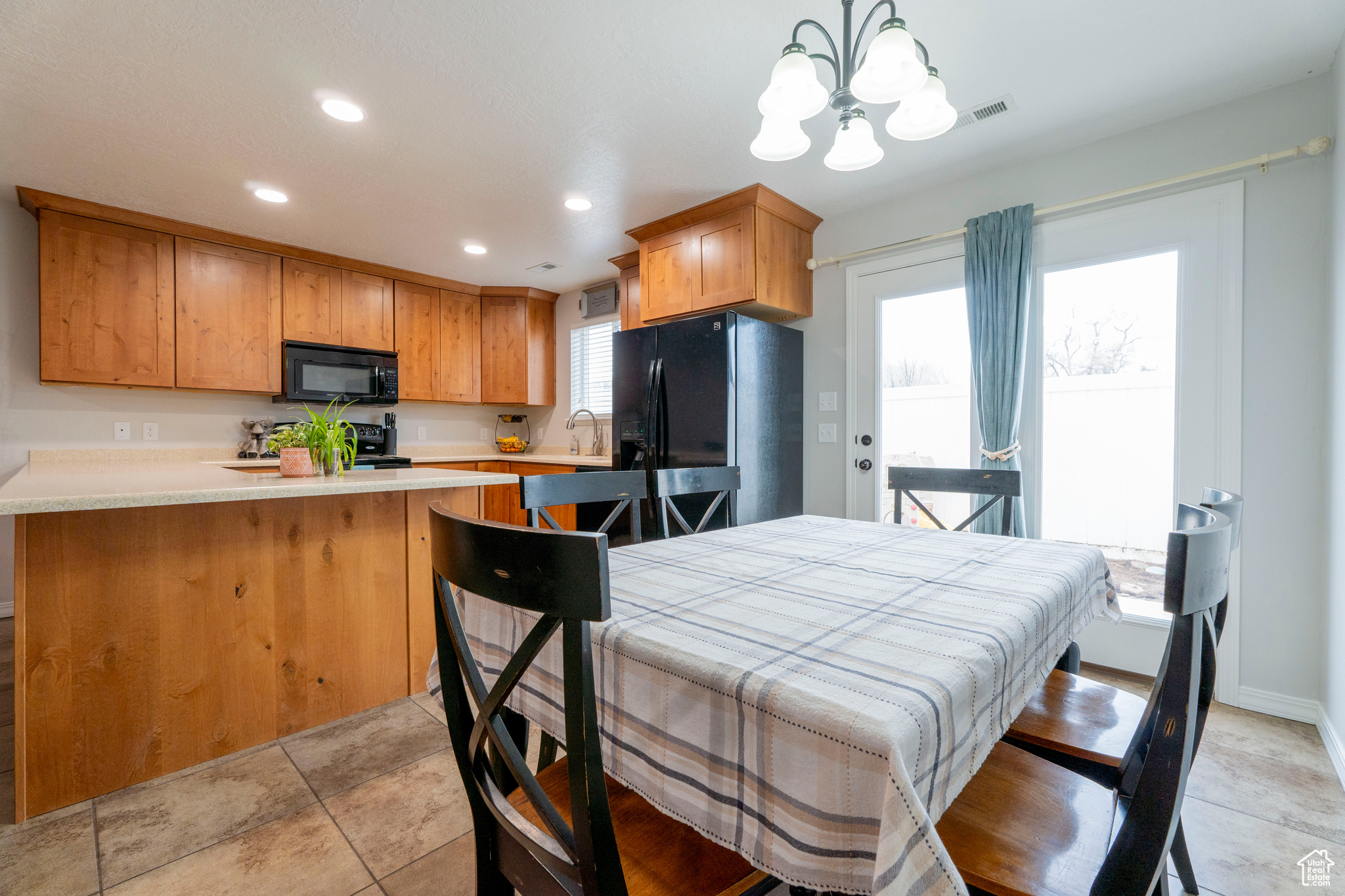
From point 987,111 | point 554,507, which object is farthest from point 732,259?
point 554,507

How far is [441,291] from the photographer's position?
15.5ft

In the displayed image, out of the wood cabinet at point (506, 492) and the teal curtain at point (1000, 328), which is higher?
the teal curtain at point (1000, 328)

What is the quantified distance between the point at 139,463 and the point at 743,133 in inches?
159

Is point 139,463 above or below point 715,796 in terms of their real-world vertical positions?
above

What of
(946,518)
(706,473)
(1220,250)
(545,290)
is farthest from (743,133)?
(545,290)

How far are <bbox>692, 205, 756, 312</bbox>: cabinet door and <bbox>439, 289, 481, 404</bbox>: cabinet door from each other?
7.99 ft

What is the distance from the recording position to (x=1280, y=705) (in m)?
2.11

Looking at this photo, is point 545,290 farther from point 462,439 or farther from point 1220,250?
point 1220,250

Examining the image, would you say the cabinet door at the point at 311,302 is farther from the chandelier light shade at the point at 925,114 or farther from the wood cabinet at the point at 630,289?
the chandelier light shade at the point at 925,114

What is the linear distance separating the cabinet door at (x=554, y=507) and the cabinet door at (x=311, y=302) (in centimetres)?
161

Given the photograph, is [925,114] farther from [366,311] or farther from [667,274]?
[366,311]

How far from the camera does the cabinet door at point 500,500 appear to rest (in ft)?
15.4

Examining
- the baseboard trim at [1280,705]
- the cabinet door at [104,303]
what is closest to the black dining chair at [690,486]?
the baseboard trim at [1280,705]

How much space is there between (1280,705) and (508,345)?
502 centimetres
